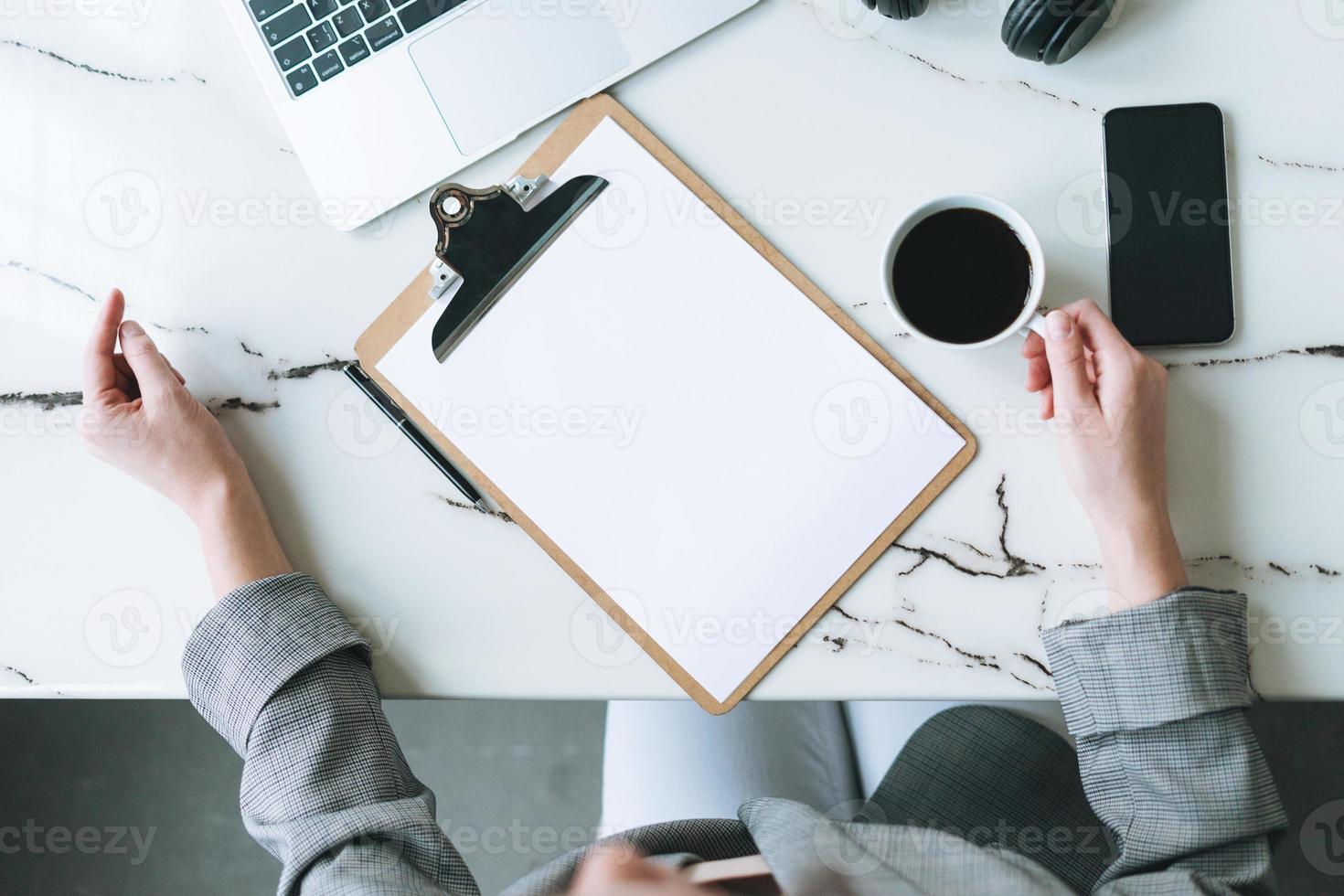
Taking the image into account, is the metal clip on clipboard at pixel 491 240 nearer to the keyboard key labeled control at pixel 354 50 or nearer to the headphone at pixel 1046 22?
the keyboard key labeled control at pixel 354 50

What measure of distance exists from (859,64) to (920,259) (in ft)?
0.55

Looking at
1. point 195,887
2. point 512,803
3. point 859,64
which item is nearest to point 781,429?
point 859,64

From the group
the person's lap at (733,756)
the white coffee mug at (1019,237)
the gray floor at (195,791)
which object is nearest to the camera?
A: the white coffee mug at (1019,237)

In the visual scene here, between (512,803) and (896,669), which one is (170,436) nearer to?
(896,669)

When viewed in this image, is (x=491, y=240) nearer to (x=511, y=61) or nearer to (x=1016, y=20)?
(x=511, y=61)

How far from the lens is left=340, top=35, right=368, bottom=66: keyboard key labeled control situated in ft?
2.22

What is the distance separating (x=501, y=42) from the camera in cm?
68

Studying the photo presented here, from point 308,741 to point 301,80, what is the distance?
49cm

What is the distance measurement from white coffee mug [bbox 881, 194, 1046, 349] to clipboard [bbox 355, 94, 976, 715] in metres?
0.05

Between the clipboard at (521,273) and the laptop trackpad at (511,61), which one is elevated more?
the laptop trackpad at (511,61)

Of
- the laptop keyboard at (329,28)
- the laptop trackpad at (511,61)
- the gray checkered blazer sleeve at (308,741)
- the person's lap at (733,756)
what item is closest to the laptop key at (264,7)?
the laptop keyboard at (329,28)

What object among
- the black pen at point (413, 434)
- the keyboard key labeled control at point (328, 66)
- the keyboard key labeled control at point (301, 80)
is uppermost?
the keyboard key labeled control at point (328, 66)

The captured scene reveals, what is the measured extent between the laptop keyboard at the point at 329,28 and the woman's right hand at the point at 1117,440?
1.70 ft

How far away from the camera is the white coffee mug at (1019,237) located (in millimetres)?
600
